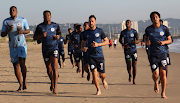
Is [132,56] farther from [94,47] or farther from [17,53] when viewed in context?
[17,53]

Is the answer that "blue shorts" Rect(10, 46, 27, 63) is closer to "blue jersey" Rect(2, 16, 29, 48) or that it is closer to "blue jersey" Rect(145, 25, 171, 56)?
"blue jersey" Rect(2, 16, 29, 48)

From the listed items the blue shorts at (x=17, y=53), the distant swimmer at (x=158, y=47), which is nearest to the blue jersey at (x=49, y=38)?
the blue shorts at (x=17, y=53)

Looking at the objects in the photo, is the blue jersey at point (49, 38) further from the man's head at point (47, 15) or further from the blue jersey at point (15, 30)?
the blue jersey at point (15, 30)

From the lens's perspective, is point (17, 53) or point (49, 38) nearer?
point (49, 38)

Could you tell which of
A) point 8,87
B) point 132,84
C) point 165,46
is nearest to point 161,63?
point 165,46

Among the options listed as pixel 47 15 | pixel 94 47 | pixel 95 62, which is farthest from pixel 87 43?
pixel 47 15

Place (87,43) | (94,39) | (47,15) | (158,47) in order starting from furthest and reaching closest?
(87,43) < (47,15) < (94,39) < (158,47)

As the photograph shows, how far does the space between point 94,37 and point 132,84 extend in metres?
2.65

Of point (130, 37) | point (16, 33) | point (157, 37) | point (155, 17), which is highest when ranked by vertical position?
point (155, 17)

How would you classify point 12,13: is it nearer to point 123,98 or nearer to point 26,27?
point 26,27

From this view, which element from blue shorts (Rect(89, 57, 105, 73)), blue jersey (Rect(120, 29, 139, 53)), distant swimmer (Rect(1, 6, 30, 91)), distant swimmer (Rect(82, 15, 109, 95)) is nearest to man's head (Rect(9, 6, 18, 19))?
distant swimmer (Rect(1, 6, 30, 91))

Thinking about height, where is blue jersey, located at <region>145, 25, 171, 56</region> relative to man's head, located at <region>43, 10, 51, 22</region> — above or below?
below

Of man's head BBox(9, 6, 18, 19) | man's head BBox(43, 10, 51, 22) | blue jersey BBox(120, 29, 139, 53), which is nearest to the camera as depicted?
man's head BBox(43, 10, 51, 22)

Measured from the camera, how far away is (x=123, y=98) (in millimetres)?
6086
